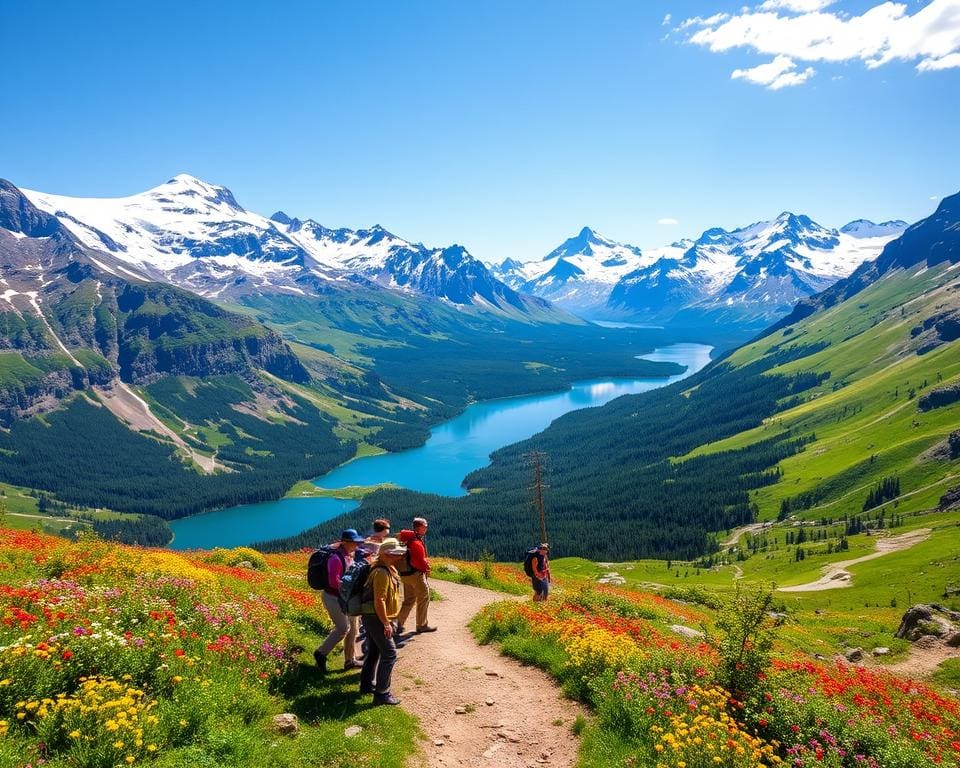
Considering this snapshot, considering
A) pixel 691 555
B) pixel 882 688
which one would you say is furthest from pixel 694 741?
pixel 691 555

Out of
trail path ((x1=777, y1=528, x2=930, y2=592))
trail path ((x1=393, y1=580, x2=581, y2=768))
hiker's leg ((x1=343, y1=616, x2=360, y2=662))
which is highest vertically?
hiker's leg ((x1=343, y1=616, x2=360, y2=662))

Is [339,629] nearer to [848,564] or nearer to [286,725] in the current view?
[286,725]

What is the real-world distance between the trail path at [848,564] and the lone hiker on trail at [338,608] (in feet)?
333

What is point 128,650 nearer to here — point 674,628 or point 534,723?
point 534,723

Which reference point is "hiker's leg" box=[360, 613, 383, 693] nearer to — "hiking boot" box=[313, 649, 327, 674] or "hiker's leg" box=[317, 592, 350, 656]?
"hiker's leg" box=[317, 592, 350, 656]

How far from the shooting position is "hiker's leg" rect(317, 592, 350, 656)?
1644 centimetres

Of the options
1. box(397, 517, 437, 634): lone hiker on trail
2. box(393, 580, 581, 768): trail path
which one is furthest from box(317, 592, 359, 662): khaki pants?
box(397, 517, 437, 634): lone hiker on trail

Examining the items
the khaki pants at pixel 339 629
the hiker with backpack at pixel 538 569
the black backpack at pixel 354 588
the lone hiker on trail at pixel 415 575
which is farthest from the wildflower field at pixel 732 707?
the hiker with backpack at pixel 538 569

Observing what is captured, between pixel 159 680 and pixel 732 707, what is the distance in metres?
13.3

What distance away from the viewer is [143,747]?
33.1ft

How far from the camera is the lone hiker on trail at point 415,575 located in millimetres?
19297

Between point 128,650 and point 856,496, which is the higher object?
point 128,650

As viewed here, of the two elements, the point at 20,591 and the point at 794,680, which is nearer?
the point at 20,591

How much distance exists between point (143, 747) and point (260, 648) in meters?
5.64
